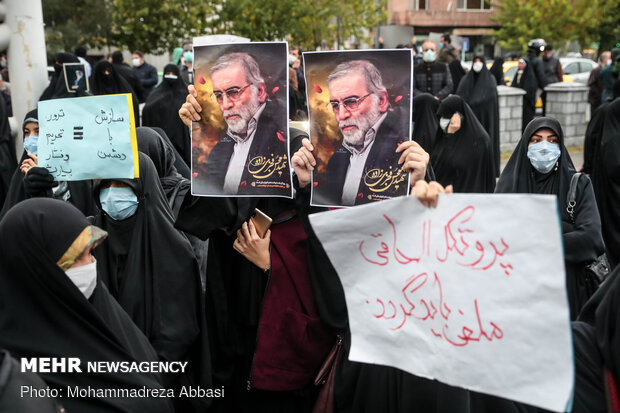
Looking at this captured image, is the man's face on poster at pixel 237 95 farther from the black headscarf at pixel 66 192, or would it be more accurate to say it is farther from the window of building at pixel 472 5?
the window of building at pixel 472 5

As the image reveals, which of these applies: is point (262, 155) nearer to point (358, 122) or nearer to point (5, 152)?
point (358, 122)

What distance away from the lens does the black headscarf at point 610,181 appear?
5.95 m

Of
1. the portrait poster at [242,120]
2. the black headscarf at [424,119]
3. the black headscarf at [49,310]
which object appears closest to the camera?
the black headscarf at [49,310]

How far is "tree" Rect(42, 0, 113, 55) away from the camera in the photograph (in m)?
20.8

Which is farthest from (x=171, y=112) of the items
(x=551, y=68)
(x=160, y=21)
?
(x=160, y=21)

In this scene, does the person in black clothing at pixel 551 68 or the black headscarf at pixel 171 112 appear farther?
the person in black clothing at pixel 551 68

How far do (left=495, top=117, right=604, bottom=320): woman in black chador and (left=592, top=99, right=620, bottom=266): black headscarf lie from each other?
211cm

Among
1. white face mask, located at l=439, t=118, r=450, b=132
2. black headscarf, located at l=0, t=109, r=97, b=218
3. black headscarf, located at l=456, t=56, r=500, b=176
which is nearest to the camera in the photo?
black headscarf, located at l=0, t=109, r=97, b=218

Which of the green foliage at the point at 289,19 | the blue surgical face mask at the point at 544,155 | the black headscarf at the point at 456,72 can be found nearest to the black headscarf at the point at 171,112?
the blue surgical face mask at the point at 544,155

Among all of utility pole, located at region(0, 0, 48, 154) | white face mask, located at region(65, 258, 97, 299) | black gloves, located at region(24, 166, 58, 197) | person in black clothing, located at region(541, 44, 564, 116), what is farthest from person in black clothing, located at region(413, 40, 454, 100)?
white face mask, located at region(65, 258, 97, 299)

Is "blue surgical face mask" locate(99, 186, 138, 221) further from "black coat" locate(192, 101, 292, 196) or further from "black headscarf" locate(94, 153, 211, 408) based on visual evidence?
"black coat" locate(192, 101, 292, 196)

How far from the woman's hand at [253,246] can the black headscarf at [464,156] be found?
13.2 ft

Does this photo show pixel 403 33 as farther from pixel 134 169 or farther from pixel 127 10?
pixel 134 169

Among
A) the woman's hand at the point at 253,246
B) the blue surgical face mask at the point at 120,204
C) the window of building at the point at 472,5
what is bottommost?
the woman's hand at the point at 253,246
